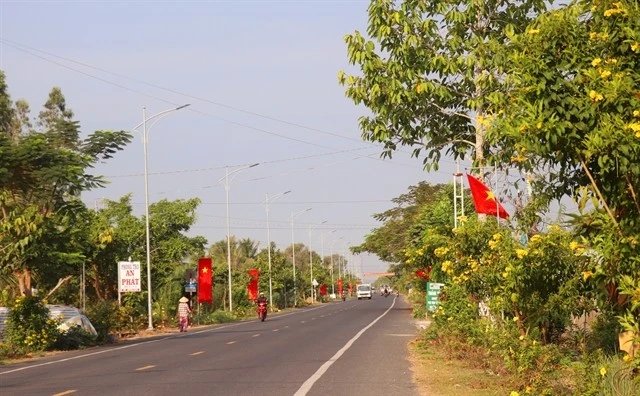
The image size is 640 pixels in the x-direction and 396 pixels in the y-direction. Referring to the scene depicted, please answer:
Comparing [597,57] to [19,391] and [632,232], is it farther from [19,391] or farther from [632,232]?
[19,391]

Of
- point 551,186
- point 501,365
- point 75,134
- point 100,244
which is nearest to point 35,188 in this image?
point 75,134

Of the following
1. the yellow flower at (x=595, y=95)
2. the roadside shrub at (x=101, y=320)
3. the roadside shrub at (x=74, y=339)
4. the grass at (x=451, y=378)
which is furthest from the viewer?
the roadside shrub at (x=101, y=320)

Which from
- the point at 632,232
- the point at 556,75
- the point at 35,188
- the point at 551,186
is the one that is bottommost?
the point at 632,232

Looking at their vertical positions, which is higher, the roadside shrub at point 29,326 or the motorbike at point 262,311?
the motorbike at point 262,311

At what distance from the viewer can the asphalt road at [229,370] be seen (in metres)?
17.2

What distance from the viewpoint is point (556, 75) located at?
9.84 metres

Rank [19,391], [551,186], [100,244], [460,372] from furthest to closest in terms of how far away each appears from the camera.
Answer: [100,244]
[460,372]
[19,391]
[551,186]

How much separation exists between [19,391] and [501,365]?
808 cm

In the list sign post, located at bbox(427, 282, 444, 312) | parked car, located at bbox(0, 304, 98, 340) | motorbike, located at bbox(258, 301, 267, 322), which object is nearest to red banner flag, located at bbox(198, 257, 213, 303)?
motorbike, located at bbox(258, 301, 267, 322)

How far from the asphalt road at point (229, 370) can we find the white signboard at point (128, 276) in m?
11.7

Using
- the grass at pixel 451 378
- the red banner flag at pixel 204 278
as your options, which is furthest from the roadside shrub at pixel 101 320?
the red banner flag at pixel 204 278

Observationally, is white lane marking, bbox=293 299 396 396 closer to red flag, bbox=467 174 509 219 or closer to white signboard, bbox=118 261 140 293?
red flag, bbox=467 174 509 219

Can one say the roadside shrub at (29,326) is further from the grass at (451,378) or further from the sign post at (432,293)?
the grass at (451,378)

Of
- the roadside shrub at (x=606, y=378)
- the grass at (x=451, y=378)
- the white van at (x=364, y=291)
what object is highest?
the white van at (x=364, y=291)
